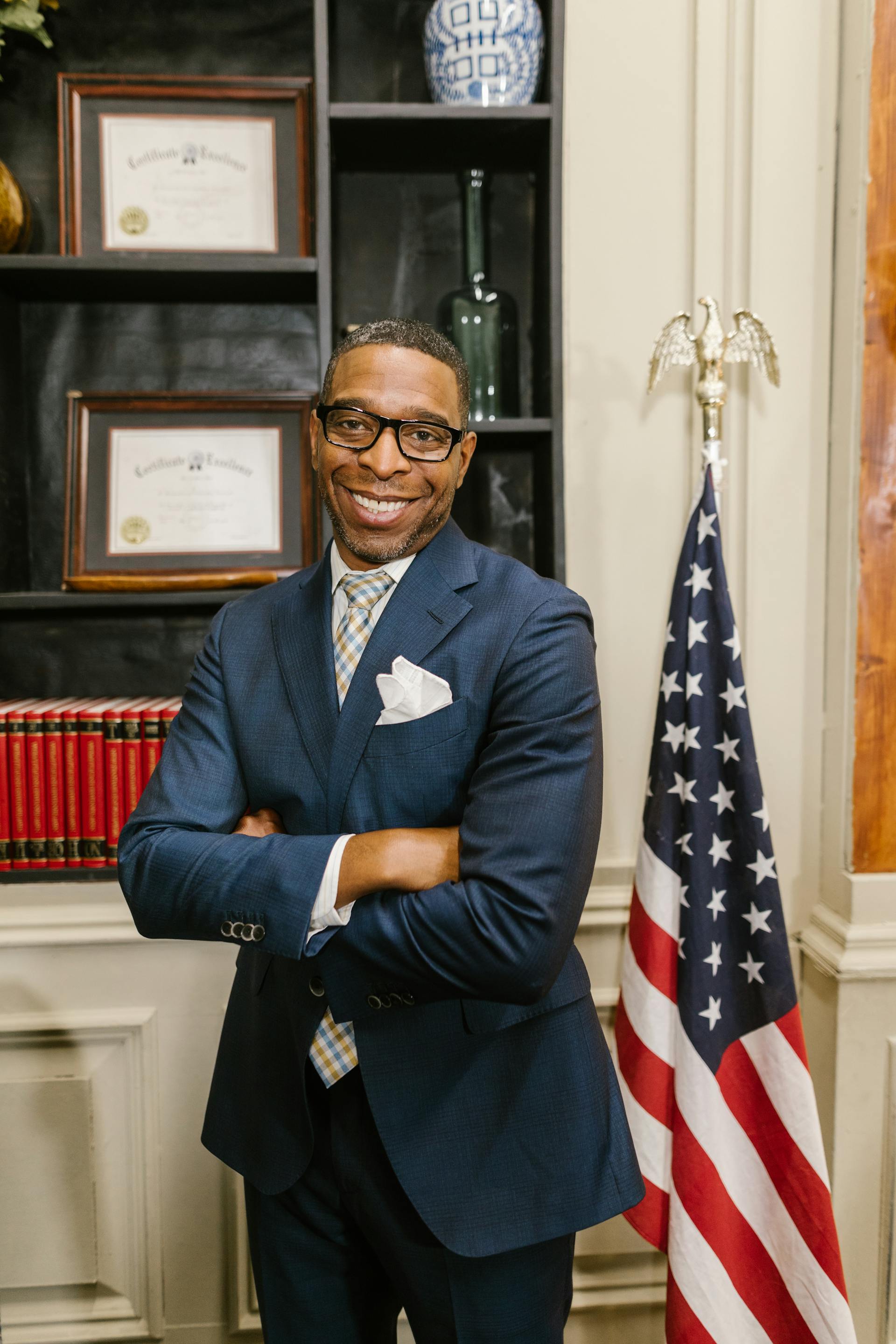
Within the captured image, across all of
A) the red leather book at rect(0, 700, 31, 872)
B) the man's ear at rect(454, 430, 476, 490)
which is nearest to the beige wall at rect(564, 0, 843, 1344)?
the man's ear at rect(454, 430, 476, 490)

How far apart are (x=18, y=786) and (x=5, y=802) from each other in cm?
4

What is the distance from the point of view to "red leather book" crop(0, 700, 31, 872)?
5.70 ft

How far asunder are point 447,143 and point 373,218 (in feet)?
0.75

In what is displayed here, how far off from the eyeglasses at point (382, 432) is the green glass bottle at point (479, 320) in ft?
1.98

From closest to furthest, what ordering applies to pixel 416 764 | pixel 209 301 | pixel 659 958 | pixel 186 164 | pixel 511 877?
1. pixel 511 877
2. pixel 416 764
3. pixel 659 958
4. pixel 186 164
5. pixel 209 301

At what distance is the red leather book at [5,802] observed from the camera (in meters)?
1.74

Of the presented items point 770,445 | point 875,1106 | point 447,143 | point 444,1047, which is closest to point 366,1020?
point 444,1047

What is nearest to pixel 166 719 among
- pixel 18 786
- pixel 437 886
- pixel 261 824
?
pixel 18 786

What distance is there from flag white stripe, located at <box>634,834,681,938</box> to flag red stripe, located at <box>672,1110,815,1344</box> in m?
0.36

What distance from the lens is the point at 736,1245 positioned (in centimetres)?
163

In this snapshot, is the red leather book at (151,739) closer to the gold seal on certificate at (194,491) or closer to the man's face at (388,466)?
the gold seal on certificate at (194,491)

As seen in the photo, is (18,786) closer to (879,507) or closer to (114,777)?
(114,777)

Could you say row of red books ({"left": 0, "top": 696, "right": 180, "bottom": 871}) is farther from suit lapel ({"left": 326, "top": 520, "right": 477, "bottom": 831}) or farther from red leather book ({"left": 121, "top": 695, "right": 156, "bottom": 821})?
suit lapel ({"left": 326, "top": 520, "right": 477, "bottom": 831})

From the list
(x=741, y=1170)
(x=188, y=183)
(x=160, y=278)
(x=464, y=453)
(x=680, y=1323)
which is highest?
(x=188, y=183)
